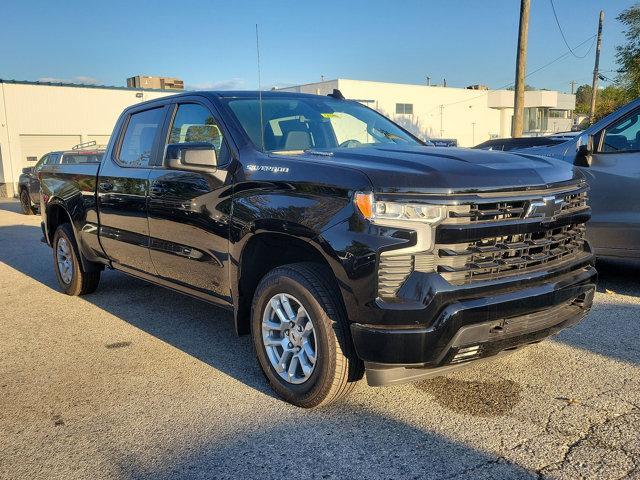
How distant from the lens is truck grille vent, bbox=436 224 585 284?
Answer: 120 inches

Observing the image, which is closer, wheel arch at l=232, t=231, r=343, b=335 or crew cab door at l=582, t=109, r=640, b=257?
wheel arch at l=232, t=231, r=343, b=335

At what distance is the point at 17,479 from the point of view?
293cm

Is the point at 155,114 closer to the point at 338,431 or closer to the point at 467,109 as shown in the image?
the point at 338,431

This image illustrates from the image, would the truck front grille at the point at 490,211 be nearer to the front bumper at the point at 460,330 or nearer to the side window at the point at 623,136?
the front bumper at the point at 460,330

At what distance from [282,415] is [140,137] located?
2995 millimetres

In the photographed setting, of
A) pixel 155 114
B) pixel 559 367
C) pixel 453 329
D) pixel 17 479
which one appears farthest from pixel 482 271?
pixel 155 114

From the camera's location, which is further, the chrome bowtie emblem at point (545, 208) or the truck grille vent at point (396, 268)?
the chrome bowtie emblem at point (545, 208)

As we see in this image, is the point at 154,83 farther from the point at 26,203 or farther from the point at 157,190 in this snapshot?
the point at 157,190

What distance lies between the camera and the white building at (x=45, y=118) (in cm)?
2623

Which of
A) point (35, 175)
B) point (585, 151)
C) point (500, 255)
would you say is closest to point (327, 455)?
point (500, 255)

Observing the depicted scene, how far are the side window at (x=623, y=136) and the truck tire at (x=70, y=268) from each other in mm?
5567

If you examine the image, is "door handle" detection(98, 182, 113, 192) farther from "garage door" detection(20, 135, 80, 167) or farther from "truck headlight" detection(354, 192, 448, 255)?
"garage door" detection(20, 135, 80, 167)

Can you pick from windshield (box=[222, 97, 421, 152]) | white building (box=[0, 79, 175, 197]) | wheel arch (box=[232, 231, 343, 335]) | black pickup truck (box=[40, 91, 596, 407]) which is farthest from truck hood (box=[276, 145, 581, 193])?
white building (box=[0, 79, 175, 197])

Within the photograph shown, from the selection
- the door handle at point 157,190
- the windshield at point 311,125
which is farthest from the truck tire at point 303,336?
the door handle at point 157,190
